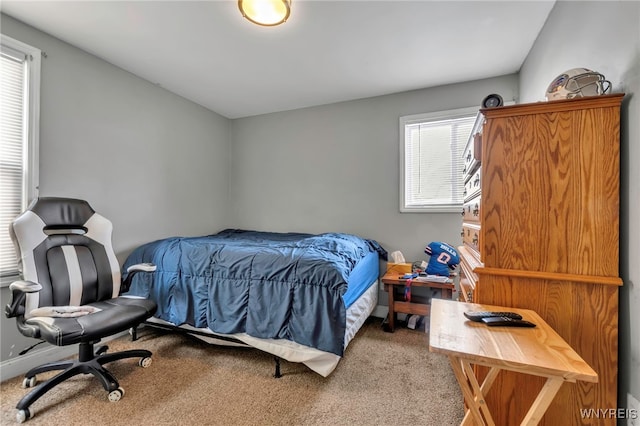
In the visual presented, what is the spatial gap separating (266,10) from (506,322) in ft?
6.51

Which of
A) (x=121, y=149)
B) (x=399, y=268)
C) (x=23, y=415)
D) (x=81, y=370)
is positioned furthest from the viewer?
(x=399, y=268)

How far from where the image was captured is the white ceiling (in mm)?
1829

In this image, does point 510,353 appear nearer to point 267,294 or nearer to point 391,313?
point 267,294

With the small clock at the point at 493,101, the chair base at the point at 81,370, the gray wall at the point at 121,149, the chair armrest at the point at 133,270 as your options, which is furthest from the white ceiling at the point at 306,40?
the chair base at the point at 81,370

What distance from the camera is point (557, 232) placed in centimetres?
111

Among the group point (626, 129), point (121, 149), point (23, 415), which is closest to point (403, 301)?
point (626, 129)

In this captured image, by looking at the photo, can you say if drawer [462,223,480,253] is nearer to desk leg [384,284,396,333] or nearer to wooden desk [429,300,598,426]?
wooden desk [429,300,598,426]

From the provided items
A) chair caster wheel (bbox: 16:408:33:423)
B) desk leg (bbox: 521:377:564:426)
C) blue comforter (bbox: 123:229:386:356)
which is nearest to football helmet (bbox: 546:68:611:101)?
desk leg (bbox: 521:377:564:426)

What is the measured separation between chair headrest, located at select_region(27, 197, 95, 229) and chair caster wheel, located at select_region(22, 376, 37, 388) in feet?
3.18

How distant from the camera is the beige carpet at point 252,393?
1.51 m

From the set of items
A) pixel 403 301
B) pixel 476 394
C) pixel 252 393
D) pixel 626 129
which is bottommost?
pixel 252 393

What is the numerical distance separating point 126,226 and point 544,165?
3.13 metres

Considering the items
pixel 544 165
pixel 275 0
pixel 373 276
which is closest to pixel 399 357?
pixel 373 276

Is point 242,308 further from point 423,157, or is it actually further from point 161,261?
point 423,157
